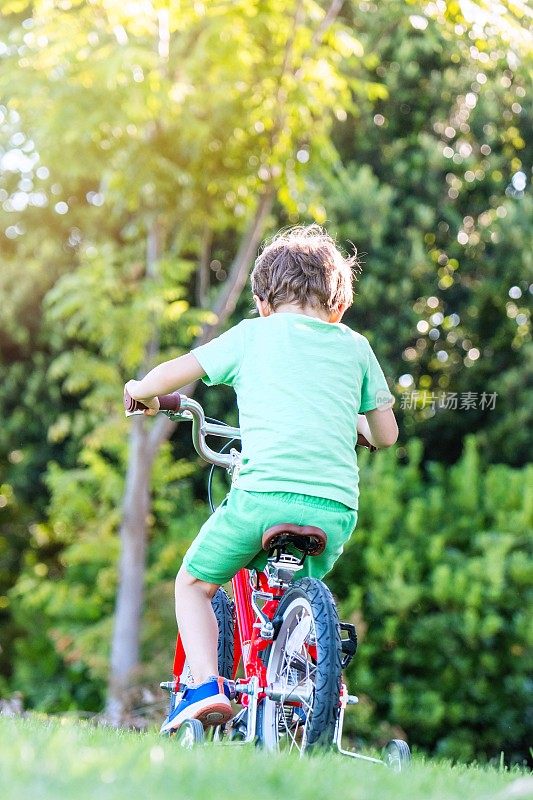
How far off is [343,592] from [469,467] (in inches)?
56.5

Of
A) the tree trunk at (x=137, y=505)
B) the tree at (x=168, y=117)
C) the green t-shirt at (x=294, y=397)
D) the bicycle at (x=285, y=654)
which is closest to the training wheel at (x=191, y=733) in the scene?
the bicycle at (x=285, y=654)

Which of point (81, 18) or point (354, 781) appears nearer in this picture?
point (354, 781)

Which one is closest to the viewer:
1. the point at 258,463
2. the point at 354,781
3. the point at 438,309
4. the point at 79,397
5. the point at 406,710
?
the point at 354,781

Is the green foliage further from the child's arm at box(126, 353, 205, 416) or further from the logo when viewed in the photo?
the child's arm at box(126, 353, 205, 416)

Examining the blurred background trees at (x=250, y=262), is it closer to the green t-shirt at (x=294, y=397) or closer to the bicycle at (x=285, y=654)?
the green t-shirt at (x=294, y=397)

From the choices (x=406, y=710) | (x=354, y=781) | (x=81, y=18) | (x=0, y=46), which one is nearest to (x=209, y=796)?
(x=354, y=781)

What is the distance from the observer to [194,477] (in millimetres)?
10664

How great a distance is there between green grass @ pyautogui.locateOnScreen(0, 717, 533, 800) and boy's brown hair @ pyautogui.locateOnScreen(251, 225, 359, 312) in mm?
1314

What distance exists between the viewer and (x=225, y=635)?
3.62 metres

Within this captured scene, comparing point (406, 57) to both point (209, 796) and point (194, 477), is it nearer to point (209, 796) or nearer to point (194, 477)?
point (194, 477)

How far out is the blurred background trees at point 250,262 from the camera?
24.4 ft

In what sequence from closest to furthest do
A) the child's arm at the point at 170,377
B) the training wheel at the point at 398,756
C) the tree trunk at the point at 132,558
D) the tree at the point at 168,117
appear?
1. the training wheel at the point at 398,756
2. the child's arm at the point at 170,377
3. the tree at the point at 168,117
4. the tree trunk at the point at 132,558

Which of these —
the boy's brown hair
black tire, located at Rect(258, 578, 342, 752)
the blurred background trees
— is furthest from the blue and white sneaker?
the blurred background trees

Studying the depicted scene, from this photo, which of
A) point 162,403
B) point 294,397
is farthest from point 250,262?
point 294,397
